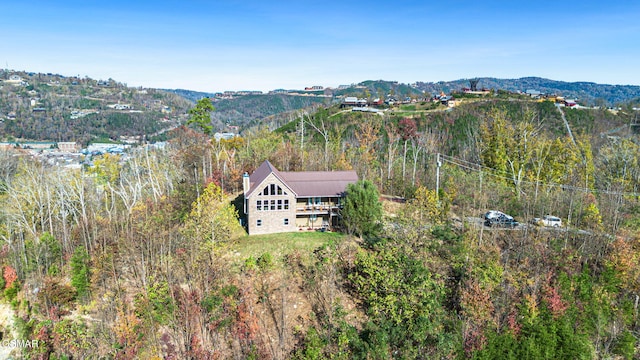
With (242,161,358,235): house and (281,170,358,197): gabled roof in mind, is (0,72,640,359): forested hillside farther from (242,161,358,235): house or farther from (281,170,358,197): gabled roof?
(281,170,358,197): gabled roof

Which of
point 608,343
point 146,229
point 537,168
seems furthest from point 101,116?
point 608,343

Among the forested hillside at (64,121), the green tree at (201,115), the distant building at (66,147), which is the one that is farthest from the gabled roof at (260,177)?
the forested hillside at (64,121)

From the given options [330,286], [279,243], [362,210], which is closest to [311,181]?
[362,210]

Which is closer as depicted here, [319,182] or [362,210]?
[362,210]

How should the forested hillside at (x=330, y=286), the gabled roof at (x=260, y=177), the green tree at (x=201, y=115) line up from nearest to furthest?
the forested hillside at (x=330, y=286) < the gabled roof at (x=260, y=177) < the green tree at (x=201, y=115)

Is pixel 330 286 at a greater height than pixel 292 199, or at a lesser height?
lesser

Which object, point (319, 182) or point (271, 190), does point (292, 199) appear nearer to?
point (271, 190)

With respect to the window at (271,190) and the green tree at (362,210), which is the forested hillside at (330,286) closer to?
the green tree at (362,210)
